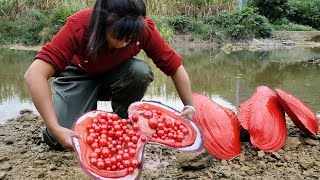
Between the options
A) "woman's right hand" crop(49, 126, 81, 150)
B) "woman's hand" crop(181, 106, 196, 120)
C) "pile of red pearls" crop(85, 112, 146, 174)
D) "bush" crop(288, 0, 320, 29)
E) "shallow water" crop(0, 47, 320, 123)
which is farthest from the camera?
"bush" crop(288, 0, 320, 29)

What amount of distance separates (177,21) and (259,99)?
905 cm

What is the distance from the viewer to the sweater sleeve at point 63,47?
1.97 m

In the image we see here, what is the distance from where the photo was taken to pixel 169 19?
11281mm

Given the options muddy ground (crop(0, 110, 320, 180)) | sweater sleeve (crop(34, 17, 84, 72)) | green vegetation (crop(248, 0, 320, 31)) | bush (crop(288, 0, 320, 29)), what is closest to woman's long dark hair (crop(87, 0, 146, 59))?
sweater sleeve (crop(34, 17, 84, 72))

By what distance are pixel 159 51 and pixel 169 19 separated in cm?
914

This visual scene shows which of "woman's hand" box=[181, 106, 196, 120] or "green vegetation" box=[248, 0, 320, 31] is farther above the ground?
"woman's hand" box=[181, 106, 196, 120]

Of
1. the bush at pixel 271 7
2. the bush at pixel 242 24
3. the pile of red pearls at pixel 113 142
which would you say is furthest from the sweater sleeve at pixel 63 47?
the bush at pixel 271 7

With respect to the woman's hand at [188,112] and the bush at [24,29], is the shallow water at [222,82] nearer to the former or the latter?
the woman's hand at [188,112]

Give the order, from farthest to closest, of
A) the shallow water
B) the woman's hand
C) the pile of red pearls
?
the shallow water, the woman's hand, the pile of red pearls

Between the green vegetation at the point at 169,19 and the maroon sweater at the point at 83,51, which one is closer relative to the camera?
the maroon sweater at the point at 83,51

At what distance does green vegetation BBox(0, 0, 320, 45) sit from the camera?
9953mm

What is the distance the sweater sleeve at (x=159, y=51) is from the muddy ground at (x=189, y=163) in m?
0.49

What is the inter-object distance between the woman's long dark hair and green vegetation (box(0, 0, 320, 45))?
25.9 feet

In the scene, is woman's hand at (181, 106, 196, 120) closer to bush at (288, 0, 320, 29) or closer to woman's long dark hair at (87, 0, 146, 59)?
woman's long dark hair at (87, 0, 146, 59)
